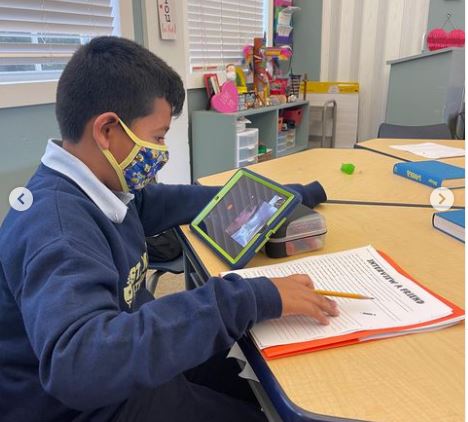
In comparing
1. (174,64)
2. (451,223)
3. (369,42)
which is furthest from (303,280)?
(369,42)

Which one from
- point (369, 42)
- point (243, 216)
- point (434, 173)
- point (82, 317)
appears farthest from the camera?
point (369, 42)

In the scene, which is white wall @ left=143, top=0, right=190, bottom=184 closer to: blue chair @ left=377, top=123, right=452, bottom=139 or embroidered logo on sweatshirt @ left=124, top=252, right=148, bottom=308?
blue chair @ left=377, top=123, right=452, bottom=139

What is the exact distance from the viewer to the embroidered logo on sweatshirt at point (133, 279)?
777 millimetres

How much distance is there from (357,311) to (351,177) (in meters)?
0.85

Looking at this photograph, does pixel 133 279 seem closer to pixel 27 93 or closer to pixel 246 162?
pixel 27 93

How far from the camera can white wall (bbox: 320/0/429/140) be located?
3475 mm

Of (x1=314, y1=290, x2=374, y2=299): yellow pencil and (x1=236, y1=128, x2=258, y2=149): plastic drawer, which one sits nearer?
(x1=314, y1=290, x2=374, y2=299): yellow pencil

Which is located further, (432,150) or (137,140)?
(432,150)

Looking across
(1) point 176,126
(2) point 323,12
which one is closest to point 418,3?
(2) point 323,12

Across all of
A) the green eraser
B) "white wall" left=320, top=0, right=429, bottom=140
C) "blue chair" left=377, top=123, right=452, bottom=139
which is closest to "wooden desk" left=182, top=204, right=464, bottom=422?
the green eraser

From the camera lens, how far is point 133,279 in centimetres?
81

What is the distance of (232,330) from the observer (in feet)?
1.92

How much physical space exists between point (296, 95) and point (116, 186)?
307 centimetres

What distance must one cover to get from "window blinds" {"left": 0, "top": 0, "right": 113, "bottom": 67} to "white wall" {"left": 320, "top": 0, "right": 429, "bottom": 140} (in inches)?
86.6
